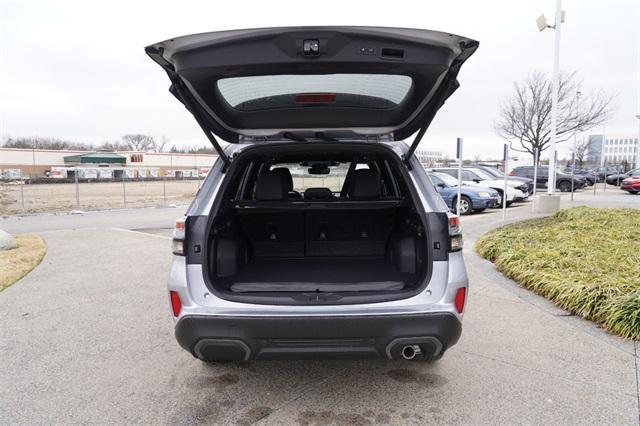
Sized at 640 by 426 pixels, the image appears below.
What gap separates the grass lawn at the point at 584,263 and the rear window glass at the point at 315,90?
298cm

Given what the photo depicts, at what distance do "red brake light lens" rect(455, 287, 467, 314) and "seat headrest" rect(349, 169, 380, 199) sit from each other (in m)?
1.42

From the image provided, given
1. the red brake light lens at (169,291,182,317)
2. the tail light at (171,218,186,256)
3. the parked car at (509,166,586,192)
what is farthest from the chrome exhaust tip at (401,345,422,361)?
the parked car at (509,166,586,192)

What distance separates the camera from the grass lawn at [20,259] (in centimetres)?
575

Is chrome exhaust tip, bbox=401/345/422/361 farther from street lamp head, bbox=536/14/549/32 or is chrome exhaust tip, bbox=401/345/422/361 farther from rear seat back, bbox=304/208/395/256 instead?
street lamp head, bbox=536/14/549/32

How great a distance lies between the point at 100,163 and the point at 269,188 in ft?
180

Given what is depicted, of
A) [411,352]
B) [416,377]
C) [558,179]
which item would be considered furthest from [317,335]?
[558,179]

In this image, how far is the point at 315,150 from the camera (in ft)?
10.6

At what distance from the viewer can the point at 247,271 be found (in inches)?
134

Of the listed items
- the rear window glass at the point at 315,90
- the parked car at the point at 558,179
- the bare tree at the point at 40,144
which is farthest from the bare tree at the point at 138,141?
the rear window glass at the point at 315,90

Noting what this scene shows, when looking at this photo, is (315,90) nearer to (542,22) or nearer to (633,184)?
(542,22)

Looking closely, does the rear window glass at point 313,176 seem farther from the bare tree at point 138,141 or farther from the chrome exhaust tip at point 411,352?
the bare tree at point 138,141

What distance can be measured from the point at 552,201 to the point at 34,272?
1167 centimetres

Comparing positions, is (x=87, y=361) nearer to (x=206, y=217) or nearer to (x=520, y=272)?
(x=206, y=217)

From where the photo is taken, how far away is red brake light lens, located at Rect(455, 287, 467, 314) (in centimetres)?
254
